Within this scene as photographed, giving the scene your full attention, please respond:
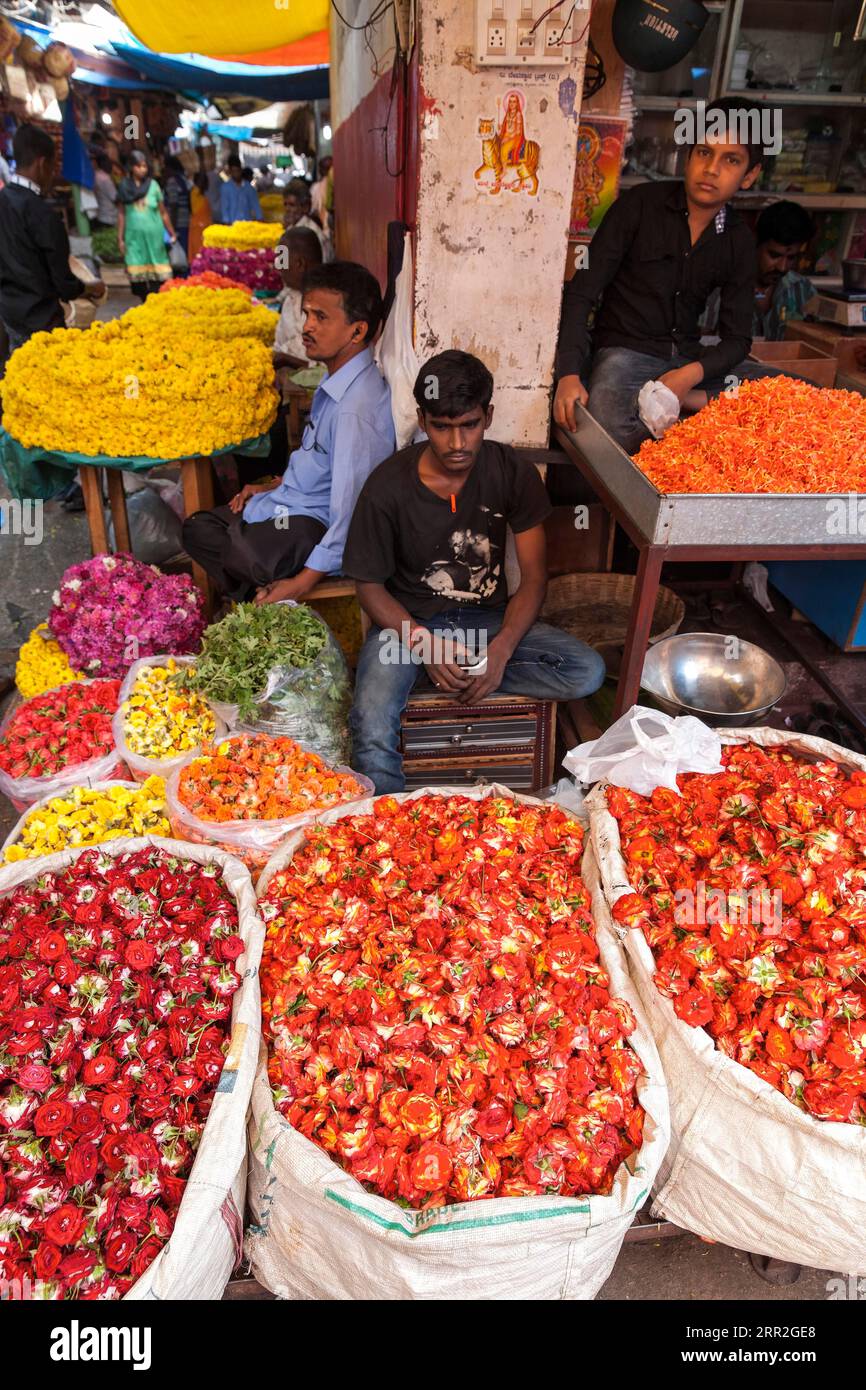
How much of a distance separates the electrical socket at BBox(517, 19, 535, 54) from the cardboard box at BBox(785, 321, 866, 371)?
8.59ft

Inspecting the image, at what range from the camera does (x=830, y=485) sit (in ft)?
8.23

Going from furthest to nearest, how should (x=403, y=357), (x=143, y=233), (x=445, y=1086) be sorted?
1. (x=143, y=233)
2. (x=403, y=357)
3. (x=445, y=1086)

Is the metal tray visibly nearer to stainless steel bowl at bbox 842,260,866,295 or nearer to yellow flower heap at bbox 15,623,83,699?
yellow flower heap at bbox 15,623,83,699

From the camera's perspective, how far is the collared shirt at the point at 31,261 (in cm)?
514

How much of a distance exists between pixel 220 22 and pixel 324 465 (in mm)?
5793

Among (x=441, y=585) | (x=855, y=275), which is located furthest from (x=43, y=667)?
(x=855, y=275)

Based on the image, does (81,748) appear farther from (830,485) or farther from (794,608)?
(794,608)

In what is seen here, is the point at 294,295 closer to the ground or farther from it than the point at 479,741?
farther from it

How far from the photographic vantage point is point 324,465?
11.6 ft

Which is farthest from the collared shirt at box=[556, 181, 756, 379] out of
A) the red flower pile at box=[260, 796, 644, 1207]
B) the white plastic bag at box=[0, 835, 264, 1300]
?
the white plastic bag at box=[0, 835, 264, 1300]

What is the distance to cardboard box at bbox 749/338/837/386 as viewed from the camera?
453cm

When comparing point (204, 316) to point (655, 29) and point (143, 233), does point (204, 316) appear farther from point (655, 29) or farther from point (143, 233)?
point (143, 233)
